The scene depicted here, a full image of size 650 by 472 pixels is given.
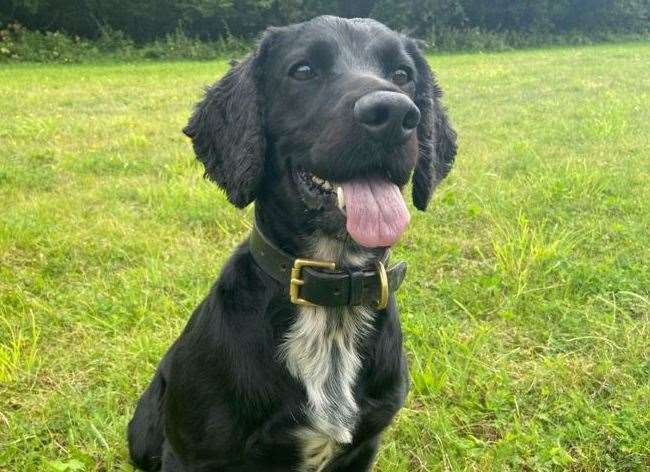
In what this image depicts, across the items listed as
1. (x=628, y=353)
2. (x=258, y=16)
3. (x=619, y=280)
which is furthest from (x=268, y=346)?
(x=258, y=16)

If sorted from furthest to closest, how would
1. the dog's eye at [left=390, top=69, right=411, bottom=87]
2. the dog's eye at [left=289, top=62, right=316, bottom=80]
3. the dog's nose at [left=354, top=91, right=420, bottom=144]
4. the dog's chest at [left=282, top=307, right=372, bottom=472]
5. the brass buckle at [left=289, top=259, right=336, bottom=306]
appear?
the dog's eye at [left=390, top=69, right=411, bottom=87], the dog's eye at [left=289, top=62, right=316, bottom=80], the dog's chest at [left=282, top=307, right=372, bottom=472], the brass buckle at [left=289, top=259, right=336, bottom=306], the dog's nose at [left=354, top=91, right=420, bottom=144]

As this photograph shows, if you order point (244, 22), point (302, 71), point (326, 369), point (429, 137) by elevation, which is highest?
point (302, 71)

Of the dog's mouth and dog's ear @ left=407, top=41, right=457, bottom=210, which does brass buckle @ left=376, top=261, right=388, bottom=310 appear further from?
dog's ear @ left=407, top=41, right=457, bottom=210

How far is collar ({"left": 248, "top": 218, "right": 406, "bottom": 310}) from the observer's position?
2.05m

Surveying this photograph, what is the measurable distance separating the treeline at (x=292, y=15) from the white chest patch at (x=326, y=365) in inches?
965

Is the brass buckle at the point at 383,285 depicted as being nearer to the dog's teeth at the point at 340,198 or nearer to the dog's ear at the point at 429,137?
the dog's teeth at the point at 340,198

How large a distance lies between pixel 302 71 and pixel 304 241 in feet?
1.89

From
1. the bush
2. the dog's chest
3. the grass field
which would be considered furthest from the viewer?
the bush

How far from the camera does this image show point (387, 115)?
75.9 inches

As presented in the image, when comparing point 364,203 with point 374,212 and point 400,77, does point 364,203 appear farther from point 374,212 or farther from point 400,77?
point 400,77

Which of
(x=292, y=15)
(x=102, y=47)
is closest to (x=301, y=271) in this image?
(x=102, y=47)

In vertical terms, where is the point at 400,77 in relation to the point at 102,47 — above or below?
above

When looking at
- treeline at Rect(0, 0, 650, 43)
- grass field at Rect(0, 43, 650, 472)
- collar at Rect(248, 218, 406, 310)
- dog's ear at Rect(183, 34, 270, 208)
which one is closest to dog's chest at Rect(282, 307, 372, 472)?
collar at Rect(248, 218, 406, 310)

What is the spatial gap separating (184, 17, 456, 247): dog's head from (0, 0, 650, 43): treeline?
2409 cm
